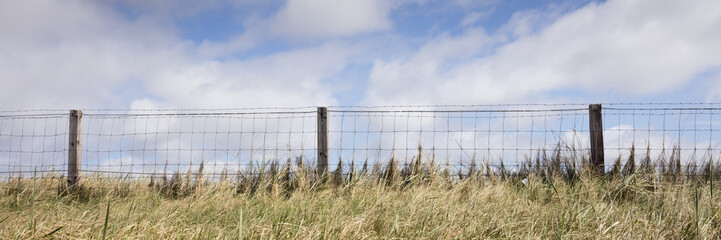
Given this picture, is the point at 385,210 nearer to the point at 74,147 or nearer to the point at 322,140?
the point at 322,140

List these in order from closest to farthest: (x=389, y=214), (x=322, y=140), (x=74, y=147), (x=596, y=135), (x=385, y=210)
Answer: (x=389, y=214)
(x=385, y=210)
(x=322, y=140)
(x=596, y=135)
(x=74, y=147)

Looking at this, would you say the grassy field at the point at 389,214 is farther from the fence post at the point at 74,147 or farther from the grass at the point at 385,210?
the fence post at the point at 74,147

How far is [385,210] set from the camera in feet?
12.9

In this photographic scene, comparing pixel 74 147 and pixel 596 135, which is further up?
pixel 596 135

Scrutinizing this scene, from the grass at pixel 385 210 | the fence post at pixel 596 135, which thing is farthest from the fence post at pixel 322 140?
the fence post at pixel 596 135

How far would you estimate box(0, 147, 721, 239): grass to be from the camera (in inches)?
127

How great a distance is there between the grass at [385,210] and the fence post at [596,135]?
321mm

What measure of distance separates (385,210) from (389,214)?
Answer: 0.41ft

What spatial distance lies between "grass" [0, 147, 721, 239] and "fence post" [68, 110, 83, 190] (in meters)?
0.19

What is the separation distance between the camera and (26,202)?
19.1ft

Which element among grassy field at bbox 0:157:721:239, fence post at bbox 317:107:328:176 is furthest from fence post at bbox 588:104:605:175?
fence post at bbox 317:107:328:176

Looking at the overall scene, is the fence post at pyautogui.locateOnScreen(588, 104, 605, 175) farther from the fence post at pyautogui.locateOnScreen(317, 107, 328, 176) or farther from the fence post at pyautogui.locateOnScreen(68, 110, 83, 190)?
the fence post at pyautogui.locateOnScreen(68, 110, 83, 190)

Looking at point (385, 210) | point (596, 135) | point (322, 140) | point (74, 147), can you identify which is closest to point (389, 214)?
point (385, 210)

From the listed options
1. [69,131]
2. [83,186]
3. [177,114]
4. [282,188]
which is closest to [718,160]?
[282,188]
